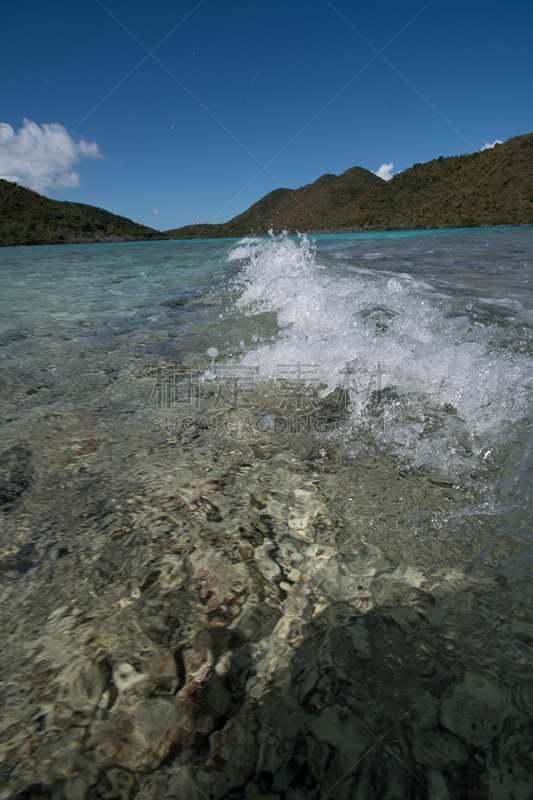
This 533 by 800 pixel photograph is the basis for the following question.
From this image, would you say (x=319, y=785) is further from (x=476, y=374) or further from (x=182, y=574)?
(x=476, y=374)

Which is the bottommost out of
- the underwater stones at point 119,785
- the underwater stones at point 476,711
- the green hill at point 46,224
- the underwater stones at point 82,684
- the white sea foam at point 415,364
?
the underwater stones at point 119,785

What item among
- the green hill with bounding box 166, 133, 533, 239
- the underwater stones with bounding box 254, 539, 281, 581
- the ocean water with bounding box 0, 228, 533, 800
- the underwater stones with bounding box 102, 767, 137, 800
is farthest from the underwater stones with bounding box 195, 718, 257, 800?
the green hill with bounding box 166, 133, 533, 239

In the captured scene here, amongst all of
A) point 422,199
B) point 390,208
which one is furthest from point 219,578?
point 390,208

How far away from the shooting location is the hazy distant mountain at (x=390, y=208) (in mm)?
47688

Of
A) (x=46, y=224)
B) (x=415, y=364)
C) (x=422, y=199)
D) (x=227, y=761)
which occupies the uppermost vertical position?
(x=422, y=199)

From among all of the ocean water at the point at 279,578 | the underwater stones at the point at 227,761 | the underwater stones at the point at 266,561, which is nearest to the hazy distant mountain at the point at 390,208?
the ocean water at the point at 279,578

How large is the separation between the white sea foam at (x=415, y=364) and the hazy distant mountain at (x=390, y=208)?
46.9 m

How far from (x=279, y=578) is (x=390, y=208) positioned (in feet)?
268

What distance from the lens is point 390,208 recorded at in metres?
69.9

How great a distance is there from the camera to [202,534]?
1497 mm

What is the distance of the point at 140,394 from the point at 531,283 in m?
6.55

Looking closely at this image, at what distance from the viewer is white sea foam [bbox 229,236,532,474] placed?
197cm

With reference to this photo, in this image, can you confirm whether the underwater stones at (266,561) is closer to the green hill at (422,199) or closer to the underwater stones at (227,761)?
the underwater stones at (227,761)

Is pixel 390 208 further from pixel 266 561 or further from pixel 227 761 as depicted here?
pixel 227 761
